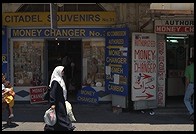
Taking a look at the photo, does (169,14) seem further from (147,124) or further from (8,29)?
(8,29)

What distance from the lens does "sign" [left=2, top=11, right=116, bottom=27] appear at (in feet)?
35.6

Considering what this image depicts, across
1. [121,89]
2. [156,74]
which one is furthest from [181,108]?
[121,89]

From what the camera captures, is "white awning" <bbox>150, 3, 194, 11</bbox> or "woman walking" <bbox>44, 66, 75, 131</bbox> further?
"white awning" <bbox>150, 3, 194, 11</bbox>

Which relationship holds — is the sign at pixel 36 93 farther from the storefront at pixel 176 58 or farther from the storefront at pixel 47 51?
the storefront at pixel 176 58

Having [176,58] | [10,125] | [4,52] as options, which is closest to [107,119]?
[10,125]

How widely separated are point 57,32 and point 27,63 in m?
1.47

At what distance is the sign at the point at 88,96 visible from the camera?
1092 centimetres

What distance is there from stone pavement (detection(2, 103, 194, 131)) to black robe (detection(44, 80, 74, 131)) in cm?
67

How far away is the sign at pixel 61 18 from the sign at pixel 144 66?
1.27 meters

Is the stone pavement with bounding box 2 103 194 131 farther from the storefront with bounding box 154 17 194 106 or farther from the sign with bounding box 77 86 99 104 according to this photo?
the storefront with bounding box 154 17 194 106

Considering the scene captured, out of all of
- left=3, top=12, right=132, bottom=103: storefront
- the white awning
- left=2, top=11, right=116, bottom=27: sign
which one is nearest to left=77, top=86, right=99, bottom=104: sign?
left=3, top=12, right=132, bottom=103: storefront

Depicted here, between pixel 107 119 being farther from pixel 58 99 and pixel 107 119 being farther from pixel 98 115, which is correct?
pixel 58 99

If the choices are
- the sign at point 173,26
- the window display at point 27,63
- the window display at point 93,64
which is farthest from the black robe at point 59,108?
the sign at point 173,26

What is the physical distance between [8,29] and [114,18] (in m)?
3.45
